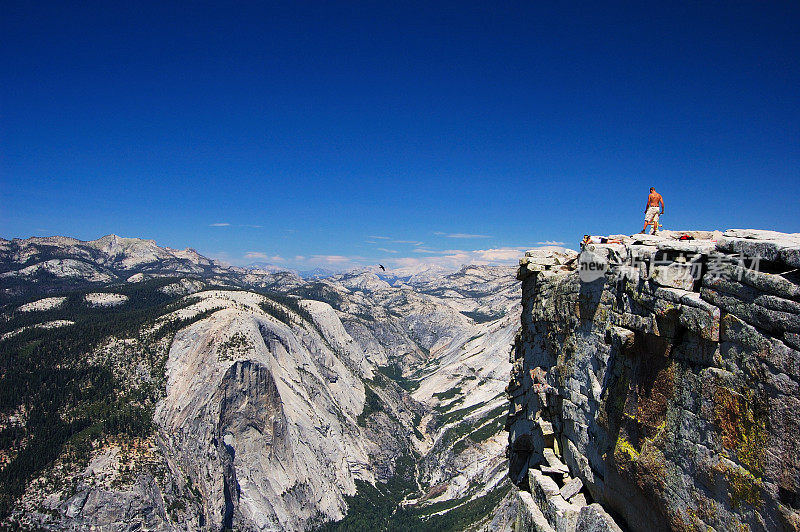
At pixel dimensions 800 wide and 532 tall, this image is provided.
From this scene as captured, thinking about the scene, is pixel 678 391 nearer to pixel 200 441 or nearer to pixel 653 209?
pixel 653 209

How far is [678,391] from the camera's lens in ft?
34.6

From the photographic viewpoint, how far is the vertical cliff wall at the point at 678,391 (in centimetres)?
801

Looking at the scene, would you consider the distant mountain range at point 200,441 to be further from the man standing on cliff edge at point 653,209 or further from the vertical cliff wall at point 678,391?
the man standing on cliff edge at point 653,209

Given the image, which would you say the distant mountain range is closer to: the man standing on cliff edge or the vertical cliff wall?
the vertical cliff wall

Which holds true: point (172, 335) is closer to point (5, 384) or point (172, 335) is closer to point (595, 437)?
point (5, 384)

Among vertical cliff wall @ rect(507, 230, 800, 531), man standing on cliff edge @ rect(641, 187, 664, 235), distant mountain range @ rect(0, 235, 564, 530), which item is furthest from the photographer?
distant mountain range @ rect(0, 235, 564, 530)

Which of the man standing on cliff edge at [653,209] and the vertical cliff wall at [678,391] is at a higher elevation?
the man standing on cliff edge at [653,209]

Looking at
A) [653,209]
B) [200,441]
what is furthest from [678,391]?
[200,441]

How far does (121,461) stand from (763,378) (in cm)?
13010

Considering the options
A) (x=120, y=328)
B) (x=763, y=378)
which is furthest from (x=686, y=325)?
(x=120, y=328)

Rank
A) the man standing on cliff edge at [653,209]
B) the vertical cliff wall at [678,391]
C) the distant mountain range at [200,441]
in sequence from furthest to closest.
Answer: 1. the distant mountain range at [200,441]
2. the man standing on cliff edge at [653,209]
3. the vertical cliff wall at [678,391]

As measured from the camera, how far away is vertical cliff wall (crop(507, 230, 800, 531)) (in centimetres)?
801

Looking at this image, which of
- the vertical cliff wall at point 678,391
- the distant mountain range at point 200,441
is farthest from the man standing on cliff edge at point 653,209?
the distant mountain range at point 200,441

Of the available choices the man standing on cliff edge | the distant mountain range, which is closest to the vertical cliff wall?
the man standing on cliff edge
